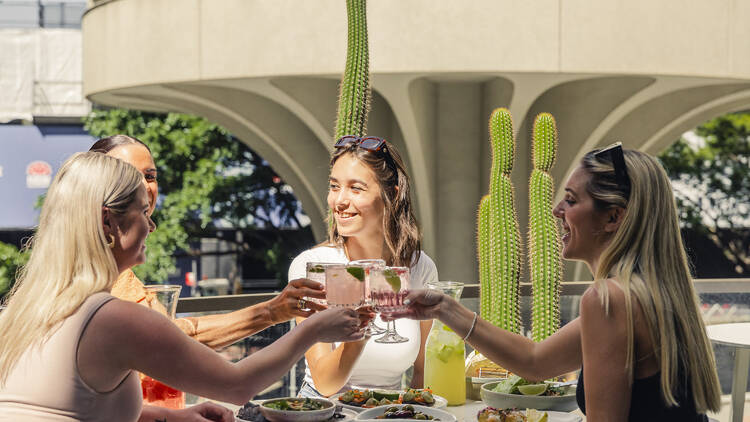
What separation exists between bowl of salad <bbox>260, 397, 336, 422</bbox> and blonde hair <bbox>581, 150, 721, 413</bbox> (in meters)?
0.81

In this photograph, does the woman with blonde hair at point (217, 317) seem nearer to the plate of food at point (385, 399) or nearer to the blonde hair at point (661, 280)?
the plate of food at point (385, 399)

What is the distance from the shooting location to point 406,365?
299 centimetres

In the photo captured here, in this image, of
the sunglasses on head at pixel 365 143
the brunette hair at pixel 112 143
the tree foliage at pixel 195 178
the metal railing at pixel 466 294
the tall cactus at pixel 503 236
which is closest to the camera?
the brunette hair at pixel 112 143

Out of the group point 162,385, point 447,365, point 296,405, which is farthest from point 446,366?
point 162,385

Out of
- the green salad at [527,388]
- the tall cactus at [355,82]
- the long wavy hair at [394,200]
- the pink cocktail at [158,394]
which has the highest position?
the tall cactus at [355,82]

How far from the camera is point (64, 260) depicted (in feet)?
6.17

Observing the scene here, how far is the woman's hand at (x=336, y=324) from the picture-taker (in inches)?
88.6

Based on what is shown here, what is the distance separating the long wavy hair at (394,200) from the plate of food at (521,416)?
90 cm

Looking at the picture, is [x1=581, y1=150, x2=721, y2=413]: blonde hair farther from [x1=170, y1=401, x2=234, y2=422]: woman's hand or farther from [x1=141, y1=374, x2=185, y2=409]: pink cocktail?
[x1=141, y1=374, x2=185, y2=409]: pink cocktail

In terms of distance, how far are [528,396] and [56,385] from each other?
1.34 meters

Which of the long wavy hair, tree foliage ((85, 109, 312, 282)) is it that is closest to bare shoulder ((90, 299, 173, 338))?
the long wavy hair

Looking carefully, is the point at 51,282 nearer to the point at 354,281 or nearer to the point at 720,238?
the point at 354,281

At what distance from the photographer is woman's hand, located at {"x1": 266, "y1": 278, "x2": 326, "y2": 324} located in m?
2.51

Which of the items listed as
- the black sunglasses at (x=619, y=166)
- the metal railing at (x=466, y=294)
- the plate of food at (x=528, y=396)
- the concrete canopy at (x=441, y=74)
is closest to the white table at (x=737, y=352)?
the metal railing at (x=466, y=294)
